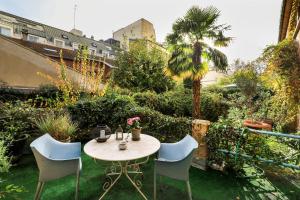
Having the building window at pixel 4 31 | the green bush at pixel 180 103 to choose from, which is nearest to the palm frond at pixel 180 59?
the green bush at pixel 180 103

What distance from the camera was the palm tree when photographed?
6992 millimetres

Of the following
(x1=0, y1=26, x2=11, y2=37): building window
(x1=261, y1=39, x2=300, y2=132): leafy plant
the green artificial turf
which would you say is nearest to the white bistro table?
the green artificial turf

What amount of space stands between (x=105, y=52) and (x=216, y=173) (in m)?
23.2

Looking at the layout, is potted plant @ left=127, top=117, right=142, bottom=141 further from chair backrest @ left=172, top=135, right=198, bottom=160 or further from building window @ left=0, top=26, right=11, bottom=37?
building window @ left=0, top=26, right=11, bottom=37

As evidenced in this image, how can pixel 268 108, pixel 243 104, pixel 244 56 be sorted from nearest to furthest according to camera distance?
pixel 268 108
pixel 243 104
pixel 244 56

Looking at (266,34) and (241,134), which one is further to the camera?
(266,34)

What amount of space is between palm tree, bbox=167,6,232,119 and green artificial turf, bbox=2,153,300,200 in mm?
4025

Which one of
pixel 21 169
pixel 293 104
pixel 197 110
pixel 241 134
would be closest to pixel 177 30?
pixel 197 110

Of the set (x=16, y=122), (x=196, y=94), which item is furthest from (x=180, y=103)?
(x=16, y=122)

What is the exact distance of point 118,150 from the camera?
2619 millimetres

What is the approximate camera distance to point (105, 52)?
78.5 feet

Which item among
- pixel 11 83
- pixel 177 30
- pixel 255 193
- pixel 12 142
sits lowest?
pixel 255 193

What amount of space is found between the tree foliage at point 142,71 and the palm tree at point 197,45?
3395 mm

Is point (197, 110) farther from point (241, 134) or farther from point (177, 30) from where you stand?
point (241, 134)
